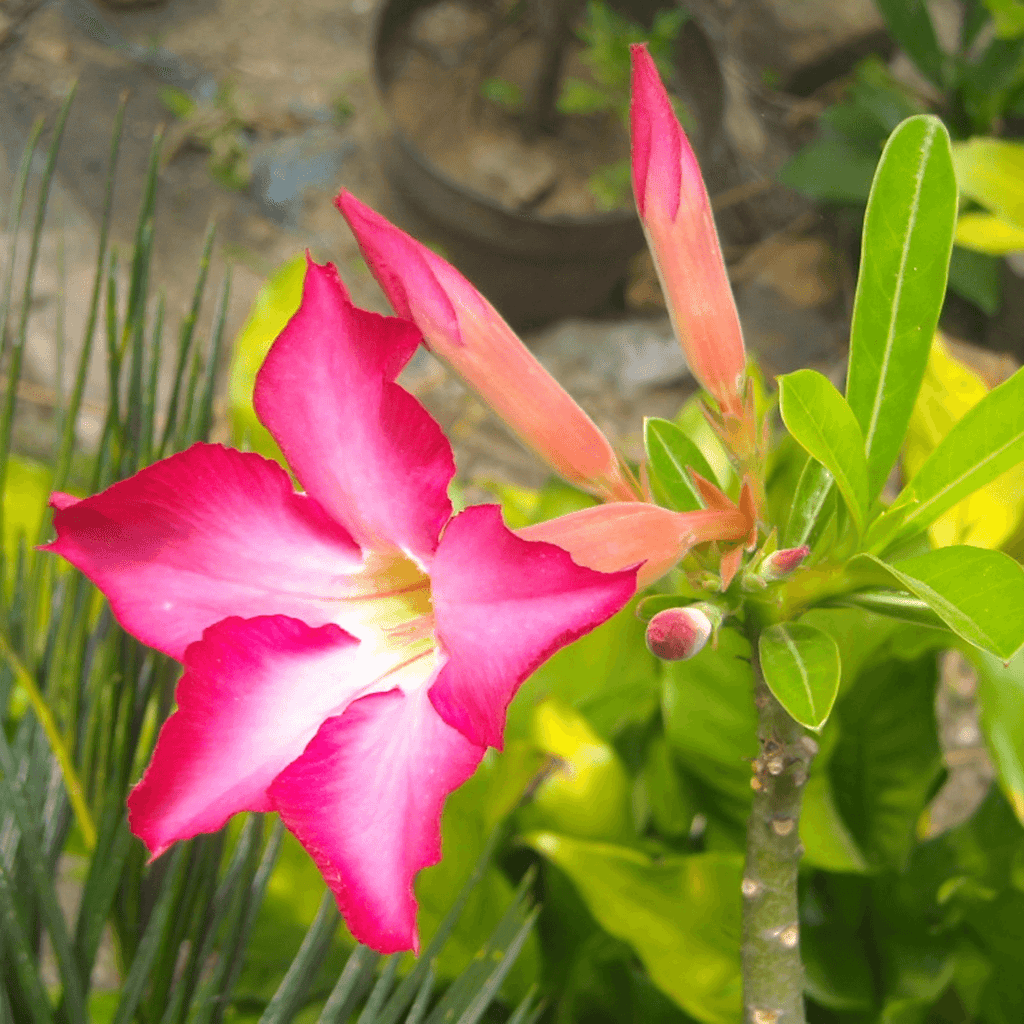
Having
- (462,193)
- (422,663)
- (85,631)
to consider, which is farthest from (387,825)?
(462,193)

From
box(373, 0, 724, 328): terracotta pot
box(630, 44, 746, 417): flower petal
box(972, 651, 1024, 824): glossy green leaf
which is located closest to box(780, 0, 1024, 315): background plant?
box(373, 0, 724, 328): terracotta pot

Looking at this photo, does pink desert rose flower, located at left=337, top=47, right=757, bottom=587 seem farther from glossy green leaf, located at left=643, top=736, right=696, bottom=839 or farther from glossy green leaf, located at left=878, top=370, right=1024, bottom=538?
glossy green leaf, located at left=643, top=736, right=696, bottom=839

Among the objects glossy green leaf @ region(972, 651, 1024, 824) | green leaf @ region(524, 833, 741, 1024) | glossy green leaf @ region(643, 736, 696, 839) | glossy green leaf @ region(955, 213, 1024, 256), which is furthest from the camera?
glossy green leaf @ region(955, 213, 1024, 256)

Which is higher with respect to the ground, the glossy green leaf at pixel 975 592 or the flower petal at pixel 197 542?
the flower petal at pixel 197 542

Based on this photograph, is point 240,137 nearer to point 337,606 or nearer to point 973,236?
point 973,236

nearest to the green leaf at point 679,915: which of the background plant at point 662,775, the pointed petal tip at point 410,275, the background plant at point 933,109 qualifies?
the background plant at point 662,775

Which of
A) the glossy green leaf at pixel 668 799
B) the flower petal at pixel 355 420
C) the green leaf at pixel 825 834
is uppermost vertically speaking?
the flower petal at pixel 355 420

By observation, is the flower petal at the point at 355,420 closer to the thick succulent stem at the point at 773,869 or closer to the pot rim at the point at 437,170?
the thick succulent stem at the point at 773,869
